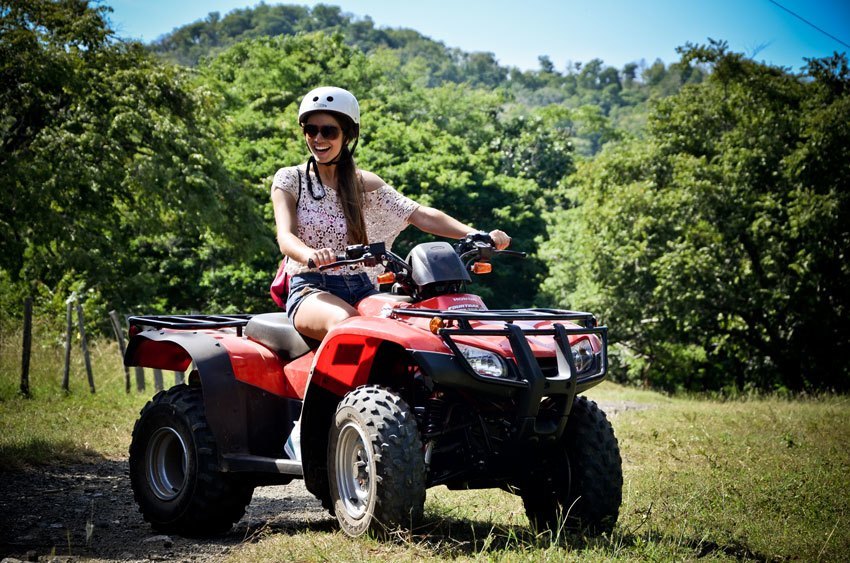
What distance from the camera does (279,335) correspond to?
6.34 meters

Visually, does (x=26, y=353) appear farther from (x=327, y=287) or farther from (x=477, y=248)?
(x=477, y=248)

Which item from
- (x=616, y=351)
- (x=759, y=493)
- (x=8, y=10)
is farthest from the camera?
(x=616, y=351)

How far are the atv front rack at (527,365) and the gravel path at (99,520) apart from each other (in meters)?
1.82

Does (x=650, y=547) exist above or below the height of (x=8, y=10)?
below

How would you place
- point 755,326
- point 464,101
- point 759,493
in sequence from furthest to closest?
1. point 464,101
2. point 755,326
3. point 759,493

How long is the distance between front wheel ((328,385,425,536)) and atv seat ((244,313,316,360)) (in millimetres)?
948

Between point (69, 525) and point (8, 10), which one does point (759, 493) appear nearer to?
point (69, 525)

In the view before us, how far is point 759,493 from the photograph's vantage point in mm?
7258

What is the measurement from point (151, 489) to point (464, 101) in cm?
5363

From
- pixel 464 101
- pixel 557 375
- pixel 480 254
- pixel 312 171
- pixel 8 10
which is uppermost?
pixel 464 101

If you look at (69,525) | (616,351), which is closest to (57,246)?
(69,525)

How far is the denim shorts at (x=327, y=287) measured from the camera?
6.05m

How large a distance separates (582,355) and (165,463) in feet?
9.68

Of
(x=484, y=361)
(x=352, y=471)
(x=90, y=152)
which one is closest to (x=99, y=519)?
(x=352, y=471)
